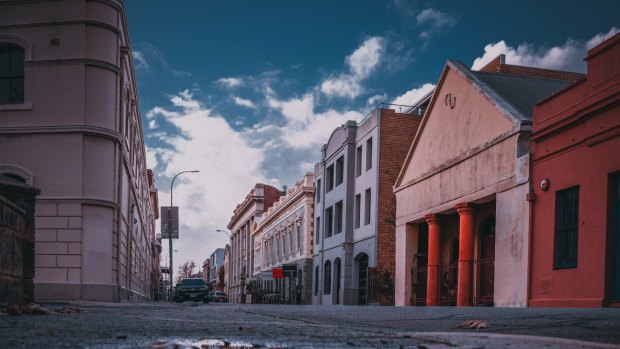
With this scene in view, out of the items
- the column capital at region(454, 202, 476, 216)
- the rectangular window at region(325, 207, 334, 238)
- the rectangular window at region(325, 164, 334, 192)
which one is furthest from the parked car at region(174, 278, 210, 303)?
the column capital at region(454, 202, 476, 216)

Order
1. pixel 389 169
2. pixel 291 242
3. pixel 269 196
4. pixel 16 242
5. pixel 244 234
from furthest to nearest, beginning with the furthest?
pixel 244 234
pixel 269 196
pixel 291 242
pixel 389 169
pixel 16 242

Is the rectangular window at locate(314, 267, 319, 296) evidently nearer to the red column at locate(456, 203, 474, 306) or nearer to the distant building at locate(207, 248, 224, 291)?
the red column at locate(456, 203, 474, 306)

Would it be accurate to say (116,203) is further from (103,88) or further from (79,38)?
(79,38)

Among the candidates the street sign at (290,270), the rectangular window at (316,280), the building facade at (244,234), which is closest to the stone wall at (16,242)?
the rectangular window at (316,280)

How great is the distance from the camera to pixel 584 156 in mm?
15758

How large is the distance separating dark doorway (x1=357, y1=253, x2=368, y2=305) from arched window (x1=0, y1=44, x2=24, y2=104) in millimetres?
20275

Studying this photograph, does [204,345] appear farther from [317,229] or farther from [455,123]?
[317,229]

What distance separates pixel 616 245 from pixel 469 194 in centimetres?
708

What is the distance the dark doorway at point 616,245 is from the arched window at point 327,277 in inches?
1078

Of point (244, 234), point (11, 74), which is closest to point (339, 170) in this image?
point (11, 74)

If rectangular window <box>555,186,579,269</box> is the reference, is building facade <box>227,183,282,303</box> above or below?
below

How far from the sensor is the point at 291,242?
55531 millimetres

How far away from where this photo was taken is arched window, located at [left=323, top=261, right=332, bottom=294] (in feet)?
135

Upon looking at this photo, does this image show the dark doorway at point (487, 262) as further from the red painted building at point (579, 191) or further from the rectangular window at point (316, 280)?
the rectangular window at point (316, 280)
